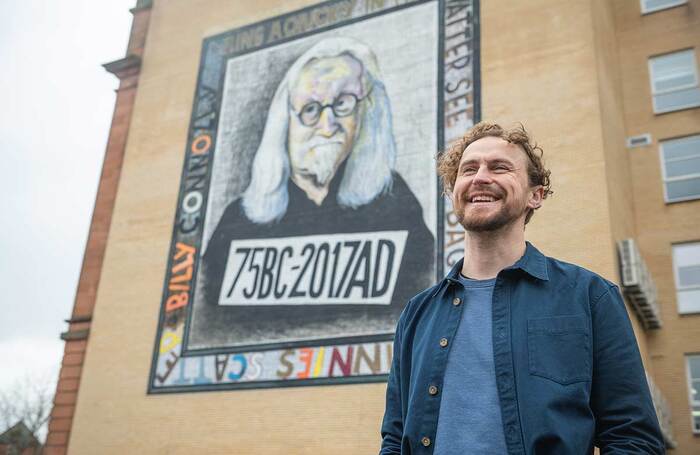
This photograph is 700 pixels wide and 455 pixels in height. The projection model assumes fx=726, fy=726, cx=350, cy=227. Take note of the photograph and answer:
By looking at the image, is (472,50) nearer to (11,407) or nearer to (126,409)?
(126,409)

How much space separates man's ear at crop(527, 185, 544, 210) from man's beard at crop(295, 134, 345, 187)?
568 inches

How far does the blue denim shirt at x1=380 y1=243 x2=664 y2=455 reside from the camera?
2.29 metres

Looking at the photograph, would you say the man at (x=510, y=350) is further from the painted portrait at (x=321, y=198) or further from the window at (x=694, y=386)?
the window at (x=694, y=386)

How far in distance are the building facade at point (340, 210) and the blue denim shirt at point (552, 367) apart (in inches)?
470

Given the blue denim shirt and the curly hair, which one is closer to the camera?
the blue denim shirt

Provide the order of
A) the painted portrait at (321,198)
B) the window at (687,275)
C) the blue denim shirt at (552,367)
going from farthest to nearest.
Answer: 1. the window at (687,275)
2. the painted portrait at (321,198)
3. the blue denim shirt at (552,367)

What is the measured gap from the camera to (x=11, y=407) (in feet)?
143

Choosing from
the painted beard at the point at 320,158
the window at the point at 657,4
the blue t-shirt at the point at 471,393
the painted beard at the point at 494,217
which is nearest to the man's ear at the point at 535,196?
the painted beard at the point at 494,217

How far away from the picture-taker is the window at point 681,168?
1819 centimetres

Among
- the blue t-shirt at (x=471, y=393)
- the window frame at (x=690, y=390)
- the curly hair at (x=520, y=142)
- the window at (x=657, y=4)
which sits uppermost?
the window at (x=657, y=4)

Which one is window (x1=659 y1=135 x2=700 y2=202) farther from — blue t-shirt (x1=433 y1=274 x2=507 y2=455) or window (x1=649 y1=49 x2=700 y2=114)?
blue t-shirt (x1=433 y1=274 x2=507 y2=455)

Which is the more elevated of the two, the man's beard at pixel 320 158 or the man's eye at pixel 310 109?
the man's eye at pixel 310 109

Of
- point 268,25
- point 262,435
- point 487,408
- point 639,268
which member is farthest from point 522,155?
point 268,25

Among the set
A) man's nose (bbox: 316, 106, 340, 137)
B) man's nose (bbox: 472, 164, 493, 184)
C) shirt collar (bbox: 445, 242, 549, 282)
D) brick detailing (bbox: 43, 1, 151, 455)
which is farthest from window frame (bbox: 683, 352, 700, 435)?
man's nose (bbox: 472, 164, 493, 184)
